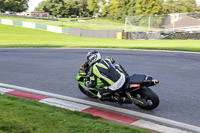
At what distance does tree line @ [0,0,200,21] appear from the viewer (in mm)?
77713

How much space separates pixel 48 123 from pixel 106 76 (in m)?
1.99

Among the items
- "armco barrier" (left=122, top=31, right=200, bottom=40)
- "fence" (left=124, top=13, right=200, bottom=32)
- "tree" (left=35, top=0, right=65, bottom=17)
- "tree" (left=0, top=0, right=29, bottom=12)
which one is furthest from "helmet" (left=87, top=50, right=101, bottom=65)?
"tree" (left=35, top=0, right=65, bottom=17)

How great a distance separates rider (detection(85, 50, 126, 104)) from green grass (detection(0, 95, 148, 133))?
3.35 feet

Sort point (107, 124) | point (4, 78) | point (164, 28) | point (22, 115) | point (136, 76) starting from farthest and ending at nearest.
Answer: point (164, 28) < point (4, 78) < point (136, 76) < point (22, 115) < point (107, 124)

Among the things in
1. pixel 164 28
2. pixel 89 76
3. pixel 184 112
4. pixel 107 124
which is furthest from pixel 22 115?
pixel 164 28

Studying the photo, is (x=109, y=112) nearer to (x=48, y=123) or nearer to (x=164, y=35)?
(x=48, y=123)

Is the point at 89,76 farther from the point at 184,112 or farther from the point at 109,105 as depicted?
the point at 184,112

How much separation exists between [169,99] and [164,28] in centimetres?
2504

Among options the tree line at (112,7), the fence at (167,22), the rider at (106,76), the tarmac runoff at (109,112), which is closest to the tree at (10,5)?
the tree line at (112,7)

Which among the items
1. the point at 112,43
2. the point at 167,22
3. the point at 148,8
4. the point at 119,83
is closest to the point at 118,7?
the point at 148,8

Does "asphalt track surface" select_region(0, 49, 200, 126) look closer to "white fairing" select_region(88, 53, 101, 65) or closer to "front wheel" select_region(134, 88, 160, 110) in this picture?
"front wheel" select_region(134, 88, 160, 110)

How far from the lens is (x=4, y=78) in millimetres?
9094

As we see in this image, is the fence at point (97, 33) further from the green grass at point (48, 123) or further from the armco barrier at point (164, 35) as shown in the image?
the green grass at point (48, 123)

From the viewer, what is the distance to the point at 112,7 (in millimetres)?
103500
